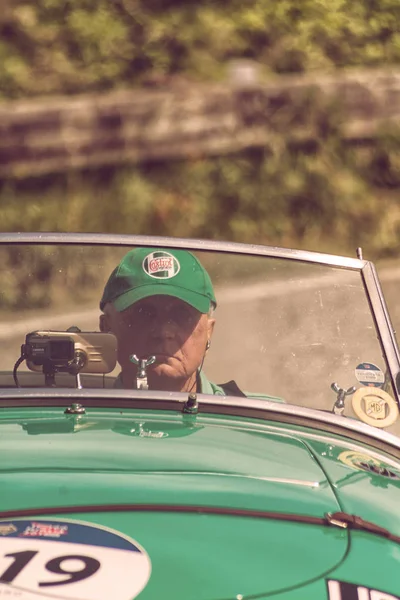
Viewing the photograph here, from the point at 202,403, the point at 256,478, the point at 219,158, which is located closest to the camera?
the point at 256,478

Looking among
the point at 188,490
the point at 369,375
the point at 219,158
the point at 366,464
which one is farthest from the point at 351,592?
the point at 219,158

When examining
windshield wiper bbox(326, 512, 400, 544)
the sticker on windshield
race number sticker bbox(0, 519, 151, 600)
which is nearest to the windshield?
the sticker on windshield

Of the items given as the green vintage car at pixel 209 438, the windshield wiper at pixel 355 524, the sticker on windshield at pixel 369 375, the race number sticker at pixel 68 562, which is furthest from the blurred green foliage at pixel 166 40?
the race number sticker at pixel 68 562

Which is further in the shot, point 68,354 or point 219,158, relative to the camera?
point 219,158

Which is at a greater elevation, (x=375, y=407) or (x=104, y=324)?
(x=104, y=324)

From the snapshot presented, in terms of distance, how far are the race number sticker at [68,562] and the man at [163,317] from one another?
107 cm

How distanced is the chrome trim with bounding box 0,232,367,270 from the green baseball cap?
3 centimetres

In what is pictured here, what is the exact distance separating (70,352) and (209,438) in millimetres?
562

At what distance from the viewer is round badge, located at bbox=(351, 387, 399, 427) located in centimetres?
294

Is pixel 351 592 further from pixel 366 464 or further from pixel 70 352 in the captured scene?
pixel 70 352

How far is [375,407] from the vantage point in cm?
297

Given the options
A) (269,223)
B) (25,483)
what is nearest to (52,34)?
(269,223)

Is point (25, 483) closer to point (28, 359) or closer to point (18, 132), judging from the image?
point (28, 359)

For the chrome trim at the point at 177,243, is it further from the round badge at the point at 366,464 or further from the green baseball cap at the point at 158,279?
the round badge at the point at 366,464
